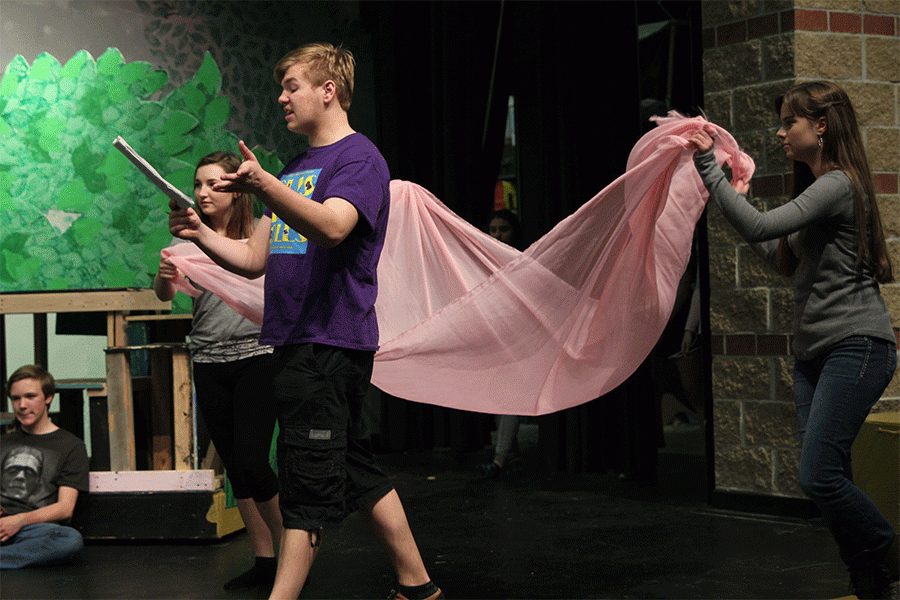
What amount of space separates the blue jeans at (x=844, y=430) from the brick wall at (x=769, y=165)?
145 centimetres

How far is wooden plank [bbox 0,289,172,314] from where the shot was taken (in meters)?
4.15

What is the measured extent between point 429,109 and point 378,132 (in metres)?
0.38

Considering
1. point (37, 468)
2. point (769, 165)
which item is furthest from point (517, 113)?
point (37, 468)

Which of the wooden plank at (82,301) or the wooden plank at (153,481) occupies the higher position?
the wooden plank at (82,301)

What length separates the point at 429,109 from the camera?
643cm

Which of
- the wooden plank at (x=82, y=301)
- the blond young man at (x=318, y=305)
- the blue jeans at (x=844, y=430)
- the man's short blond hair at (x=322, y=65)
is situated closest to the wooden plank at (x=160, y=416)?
the wooden plank at (x=82, y=301)

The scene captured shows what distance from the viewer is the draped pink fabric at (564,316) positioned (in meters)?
2.99

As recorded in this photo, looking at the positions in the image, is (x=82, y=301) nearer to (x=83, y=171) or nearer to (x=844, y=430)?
(x=83, y=171)

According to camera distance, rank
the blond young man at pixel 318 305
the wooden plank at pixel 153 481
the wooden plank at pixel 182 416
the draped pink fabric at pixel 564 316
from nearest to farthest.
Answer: the blond young man at pixel 318 305 → the draped pink fabric at pixel 564 316 → the wooden plank at pixel 153 481 → the wooden plank at pixel 182 416

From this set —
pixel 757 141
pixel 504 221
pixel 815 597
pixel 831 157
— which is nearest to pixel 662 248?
pixel 831 157

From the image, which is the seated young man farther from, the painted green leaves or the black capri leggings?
the painted green leaves

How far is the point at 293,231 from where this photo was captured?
2.43m

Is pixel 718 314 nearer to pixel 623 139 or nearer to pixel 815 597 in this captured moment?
pixel 623 139

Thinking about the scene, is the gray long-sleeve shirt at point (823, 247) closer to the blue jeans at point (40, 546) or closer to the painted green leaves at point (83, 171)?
the blue jeans at point (40, 546)
